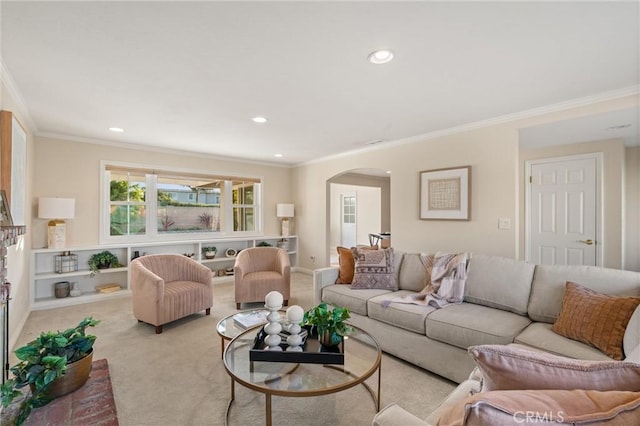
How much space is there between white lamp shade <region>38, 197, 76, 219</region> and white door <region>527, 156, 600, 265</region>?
640 centimetres

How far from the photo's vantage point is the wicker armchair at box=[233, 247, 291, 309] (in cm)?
387

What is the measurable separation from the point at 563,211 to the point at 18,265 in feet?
21.6

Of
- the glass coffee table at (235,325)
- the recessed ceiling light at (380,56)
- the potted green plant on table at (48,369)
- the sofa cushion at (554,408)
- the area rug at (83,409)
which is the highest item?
the recessed ceiling light at (380,56)

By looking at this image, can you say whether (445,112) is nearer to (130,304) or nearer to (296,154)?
(296,154)

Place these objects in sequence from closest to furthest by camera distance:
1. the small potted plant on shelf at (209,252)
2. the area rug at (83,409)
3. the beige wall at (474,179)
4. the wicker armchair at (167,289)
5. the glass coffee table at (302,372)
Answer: the glass coffee table at (302,372) < the area rug at (83,409) < the wicker armchair at (167,289) < the beige wall at (474,179) < the small potted plant on shelf at (209,252)

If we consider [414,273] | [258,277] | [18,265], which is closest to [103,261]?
[18,265]

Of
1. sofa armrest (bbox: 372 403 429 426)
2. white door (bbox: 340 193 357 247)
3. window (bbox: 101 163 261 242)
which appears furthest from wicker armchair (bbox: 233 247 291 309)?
white door (bbox: 340 193 357 247)

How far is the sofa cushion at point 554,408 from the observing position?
2.23ft

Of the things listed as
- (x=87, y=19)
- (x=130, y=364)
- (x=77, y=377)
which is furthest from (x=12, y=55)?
(x=130, y=364)

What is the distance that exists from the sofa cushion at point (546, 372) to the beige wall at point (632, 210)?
4339mm

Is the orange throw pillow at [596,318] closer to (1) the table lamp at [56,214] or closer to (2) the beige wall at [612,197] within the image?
(2) the beige wall at [612,197]

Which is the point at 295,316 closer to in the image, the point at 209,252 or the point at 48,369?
the point at 48,369

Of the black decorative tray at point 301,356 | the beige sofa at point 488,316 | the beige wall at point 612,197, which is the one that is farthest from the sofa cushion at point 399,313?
the beige wall at point 612,197

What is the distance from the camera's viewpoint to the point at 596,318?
1793 millimetres
